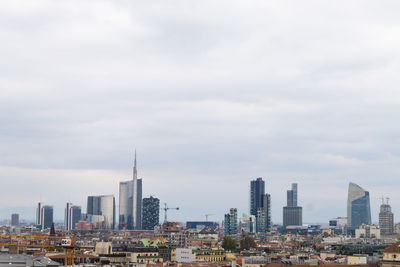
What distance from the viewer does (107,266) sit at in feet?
627

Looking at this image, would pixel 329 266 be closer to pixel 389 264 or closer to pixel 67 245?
pixel 389 264

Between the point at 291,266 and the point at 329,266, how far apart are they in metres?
8.56

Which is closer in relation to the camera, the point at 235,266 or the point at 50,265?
the point at 50,265

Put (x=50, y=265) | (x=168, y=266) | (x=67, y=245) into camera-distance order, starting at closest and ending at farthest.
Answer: (x=67, y=245)
(x=50, y=265)
(x=168, y=266)

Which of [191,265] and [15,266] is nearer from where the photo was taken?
[15,266]

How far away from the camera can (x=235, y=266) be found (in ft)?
653

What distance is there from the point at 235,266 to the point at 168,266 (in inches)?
847

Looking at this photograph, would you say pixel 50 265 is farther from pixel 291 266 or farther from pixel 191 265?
pixel 291 266

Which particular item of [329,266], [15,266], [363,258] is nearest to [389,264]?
[329,266]

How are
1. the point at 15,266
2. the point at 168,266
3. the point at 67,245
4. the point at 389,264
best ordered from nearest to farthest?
1. the point at 67,245
2. the point at 389,264
3. the point at 15,266
4. the point at 168,266

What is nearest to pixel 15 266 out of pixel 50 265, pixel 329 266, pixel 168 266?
pixel 50 265

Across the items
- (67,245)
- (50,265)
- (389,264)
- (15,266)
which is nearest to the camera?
(67,245)

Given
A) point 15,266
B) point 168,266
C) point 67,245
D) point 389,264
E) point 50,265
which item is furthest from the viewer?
point 168,266

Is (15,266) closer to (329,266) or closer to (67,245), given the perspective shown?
(67,245)
